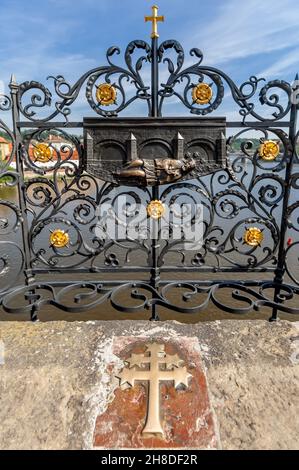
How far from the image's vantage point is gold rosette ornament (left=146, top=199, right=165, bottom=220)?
2.57 metres

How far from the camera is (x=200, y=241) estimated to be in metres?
2.79

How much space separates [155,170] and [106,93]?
0.76 metres

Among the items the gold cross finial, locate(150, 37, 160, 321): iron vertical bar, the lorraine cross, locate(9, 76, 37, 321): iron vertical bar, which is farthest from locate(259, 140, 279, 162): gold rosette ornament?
locate(9, 76, 37, 321): iron vertical bar

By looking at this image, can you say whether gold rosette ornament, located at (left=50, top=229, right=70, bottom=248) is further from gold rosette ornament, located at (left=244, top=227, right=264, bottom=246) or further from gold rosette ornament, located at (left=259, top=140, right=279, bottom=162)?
gold rosette ornament, located at (left=259, top=140, right=279, bottom=162)

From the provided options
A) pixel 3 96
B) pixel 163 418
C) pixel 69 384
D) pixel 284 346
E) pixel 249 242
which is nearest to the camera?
pixel 163 418

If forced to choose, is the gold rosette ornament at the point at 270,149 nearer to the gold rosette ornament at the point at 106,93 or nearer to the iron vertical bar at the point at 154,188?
the iron vertical bar at the point at 154,188

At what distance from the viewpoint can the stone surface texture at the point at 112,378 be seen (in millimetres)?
1447

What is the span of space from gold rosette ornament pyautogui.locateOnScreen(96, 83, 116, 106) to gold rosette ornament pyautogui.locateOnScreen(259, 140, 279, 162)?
4.47 feet

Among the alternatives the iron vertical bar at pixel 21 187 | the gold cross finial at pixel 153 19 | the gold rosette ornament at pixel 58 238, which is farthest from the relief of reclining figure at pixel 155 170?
the gold cross finial at pixel 153 19

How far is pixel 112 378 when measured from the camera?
69.2 inches

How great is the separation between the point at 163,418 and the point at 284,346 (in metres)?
1.09
